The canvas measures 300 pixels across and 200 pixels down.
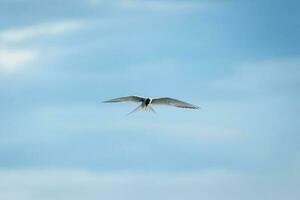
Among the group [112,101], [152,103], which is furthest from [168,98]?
[112,101]

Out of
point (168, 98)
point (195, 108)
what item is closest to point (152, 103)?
point (168, 98)

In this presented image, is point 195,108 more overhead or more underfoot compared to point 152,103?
more underfoot

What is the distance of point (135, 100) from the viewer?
240 ft

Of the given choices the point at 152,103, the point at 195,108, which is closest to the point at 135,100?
the point at 152,103

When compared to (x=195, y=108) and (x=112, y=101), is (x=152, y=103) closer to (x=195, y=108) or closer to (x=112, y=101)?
(x=112, y=101)

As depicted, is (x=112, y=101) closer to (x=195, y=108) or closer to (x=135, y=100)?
(x=135, y=100)

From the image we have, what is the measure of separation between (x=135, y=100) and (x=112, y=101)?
4.63 meters

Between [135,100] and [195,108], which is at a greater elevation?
[135,100]

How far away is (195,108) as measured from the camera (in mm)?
63281

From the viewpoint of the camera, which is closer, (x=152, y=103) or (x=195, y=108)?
(x=195, y=108)

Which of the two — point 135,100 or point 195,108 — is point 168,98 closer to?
point 135,100

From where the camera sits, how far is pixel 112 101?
6925 centimetres

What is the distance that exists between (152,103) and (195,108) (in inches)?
404

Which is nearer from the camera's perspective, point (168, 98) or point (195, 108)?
point (195, 108)
